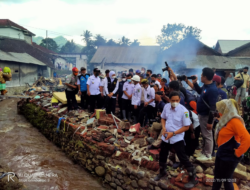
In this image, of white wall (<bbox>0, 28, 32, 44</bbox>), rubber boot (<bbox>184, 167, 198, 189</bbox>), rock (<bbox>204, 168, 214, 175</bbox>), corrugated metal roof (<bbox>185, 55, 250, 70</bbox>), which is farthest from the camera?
white wall (<bbox>0, 28, 32, 44</bbox>)

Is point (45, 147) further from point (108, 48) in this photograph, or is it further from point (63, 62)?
point (63, 62)

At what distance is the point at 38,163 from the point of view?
5.79 meters

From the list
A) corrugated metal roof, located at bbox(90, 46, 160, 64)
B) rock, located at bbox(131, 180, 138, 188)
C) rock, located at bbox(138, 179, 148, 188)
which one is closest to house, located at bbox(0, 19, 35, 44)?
corrugated metal roof, located at bbox(90, 46, 160, 64)

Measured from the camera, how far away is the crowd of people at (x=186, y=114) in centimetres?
271

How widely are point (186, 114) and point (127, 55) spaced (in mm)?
25990

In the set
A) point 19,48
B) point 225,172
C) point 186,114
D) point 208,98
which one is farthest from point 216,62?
point 19,48

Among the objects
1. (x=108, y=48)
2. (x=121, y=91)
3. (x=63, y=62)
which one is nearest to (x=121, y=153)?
(x=121, y=91)

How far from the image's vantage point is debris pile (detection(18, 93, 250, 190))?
3.70 metres

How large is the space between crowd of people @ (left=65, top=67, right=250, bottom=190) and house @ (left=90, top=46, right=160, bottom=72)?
18.2 m

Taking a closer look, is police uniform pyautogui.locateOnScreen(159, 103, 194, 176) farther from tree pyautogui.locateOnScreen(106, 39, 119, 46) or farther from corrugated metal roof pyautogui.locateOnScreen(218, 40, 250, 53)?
tree pyautogui.locateOnScreen(106, 39, 119, 46)

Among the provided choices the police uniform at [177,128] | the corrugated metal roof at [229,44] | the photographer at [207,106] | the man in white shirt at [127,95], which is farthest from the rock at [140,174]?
the corrugated metal roof at [229,44]

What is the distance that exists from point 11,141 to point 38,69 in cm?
1766

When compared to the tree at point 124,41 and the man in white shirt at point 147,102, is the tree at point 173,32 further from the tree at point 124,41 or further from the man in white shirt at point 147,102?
the man in white shirt at point 147,102

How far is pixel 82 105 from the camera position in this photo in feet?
26.6
